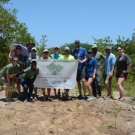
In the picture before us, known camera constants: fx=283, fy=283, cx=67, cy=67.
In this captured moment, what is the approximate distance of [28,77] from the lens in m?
8.74

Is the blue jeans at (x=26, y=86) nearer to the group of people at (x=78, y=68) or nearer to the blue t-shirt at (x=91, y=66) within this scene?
the group of people at (x=78, y=68)

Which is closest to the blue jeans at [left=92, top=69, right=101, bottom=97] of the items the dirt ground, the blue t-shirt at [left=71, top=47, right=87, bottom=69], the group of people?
the group of people

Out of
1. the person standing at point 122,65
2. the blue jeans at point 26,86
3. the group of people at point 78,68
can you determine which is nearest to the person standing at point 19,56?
the group of people at point 78,68

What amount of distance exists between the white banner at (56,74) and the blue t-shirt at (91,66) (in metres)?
0.41

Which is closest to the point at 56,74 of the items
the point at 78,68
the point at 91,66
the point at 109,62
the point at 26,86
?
the point at 78,68

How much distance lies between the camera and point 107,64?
8.88 metres

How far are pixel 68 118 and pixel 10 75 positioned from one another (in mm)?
2421

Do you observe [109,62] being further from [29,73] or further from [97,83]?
[29,73]

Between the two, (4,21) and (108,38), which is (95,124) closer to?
(4,21)

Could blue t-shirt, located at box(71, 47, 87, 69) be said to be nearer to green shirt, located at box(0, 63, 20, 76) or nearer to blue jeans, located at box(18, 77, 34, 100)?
blue jeans, located at box(18, 77, 34, 100)

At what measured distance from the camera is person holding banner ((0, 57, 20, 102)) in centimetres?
848

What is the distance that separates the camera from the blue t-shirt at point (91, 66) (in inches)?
341

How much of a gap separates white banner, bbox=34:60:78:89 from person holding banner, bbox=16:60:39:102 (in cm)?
18

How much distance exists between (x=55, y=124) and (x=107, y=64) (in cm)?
293
